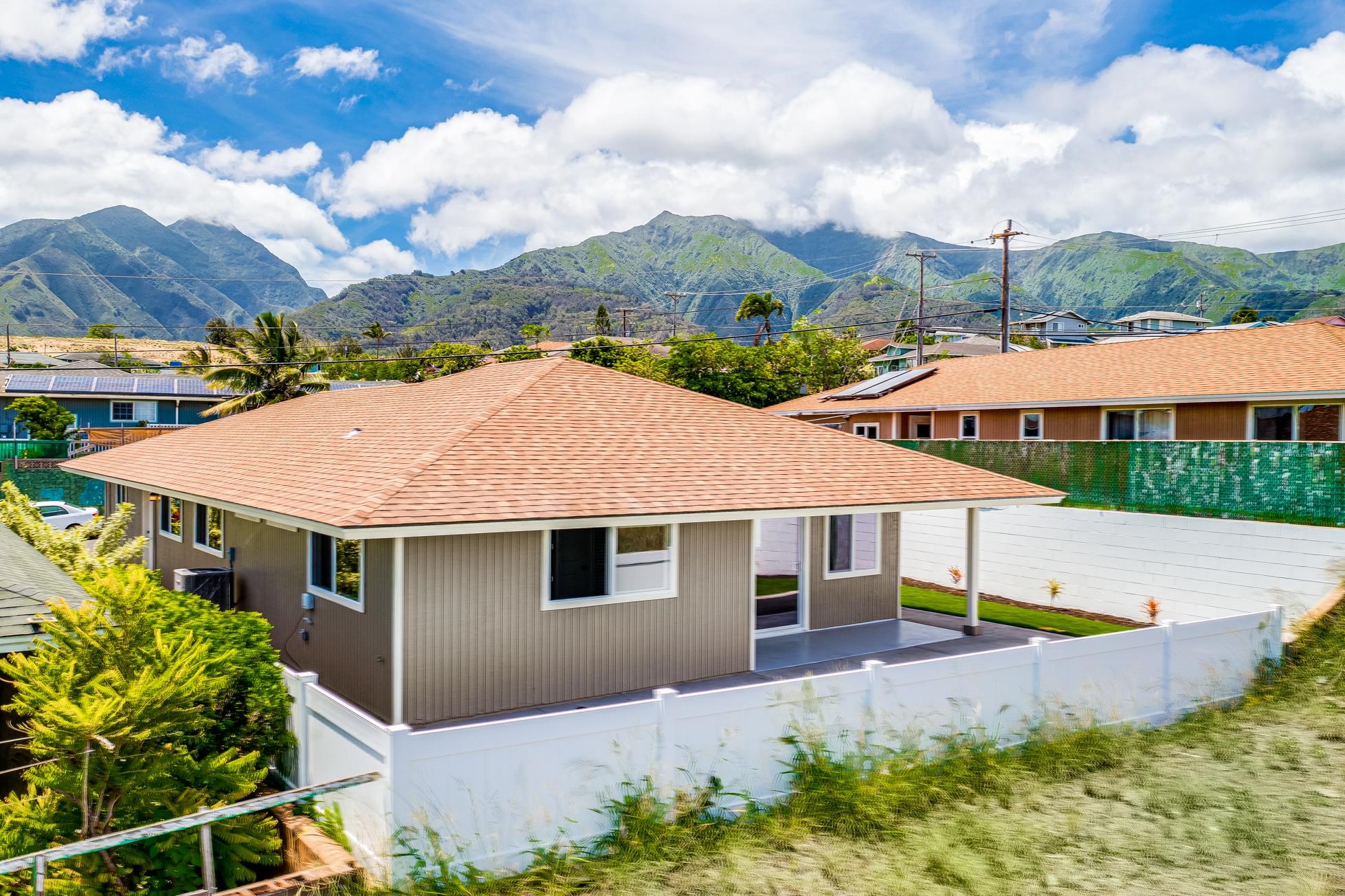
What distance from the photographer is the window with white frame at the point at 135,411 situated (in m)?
56.1

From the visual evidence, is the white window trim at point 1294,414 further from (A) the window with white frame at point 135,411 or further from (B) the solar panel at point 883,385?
(A) the window with white frame at point 135,411

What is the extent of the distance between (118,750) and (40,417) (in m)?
47.9

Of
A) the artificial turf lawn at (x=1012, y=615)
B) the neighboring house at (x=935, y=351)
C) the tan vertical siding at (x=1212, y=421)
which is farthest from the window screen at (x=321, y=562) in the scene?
the neighboring house at (x=935, y=351)

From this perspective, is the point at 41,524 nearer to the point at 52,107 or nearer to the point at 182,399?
the point at 182,399

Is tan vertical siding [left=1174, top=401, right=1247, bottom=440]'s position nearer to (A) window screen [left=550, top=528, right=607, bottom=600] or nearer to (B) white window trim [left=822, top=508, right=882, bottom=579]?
(B) white window trim [left=822, top=508, right=882, bottom=579]

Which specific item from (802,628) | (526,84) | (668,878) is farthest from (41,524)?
(526,84)

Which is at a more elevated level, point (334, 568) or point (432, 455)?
point (432, 455)

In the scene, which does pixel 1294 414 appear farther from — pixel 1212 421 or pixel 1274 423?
pixel 1212 421

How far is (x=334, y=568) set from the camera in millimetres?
11523

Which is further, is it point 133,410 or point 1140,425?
point 133,410

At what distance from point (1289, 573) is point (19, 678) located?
17.7 meters

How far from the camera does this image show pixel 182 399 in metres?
57.3

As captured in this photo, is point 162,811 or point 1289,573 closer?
point 162,811

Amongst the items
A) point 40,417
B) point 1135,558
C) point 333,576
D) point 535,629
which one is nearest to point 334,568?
point 333,576
